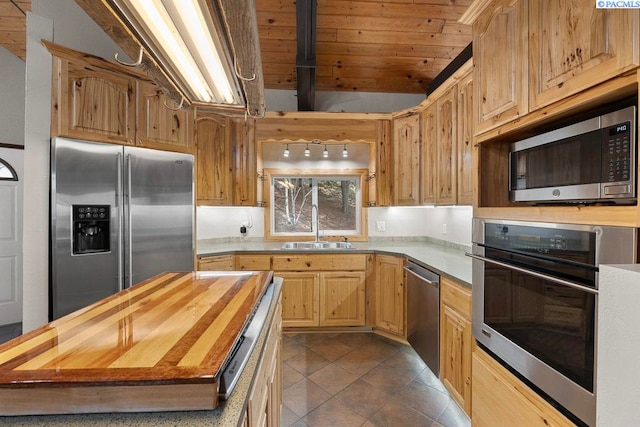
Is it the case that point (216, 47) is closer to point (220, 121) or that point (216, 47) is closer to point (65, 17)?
point (65, 17)

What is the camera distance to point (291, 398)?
6.66 feet

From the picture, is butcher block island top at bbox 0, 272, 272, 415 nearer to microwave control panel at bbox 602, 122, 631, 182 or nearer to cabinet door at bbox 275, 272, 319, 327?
microwave control panel at bbox 602, 122, 631, 182

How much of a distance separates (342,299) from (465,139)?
1.90 m

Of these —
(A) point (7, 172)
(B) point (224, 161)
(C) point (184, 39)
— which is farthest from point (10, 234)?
(C) point (184, 39)

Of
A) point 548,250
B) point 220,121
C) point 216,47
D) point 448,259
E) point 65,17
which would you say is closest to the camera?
point 216,47

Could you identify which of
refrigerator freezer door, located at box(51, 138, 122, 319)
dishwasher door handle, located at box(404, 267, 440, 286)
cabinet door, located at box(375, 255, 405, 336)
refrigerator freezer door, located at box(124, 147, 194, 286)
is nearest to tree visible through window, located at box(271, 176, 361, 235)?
cabinet door, located at box(375, 255, 405, 336)

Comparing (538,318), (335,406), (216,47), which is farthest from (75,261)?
(538,318)

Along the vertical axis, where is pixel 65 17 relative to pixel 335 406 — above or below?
above

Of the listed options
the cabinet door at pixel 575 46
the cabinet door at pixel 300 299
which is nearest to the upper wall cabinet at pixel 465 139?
the cabinet door at pixel 575 46

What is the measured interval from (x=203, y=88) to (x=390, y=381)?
2.34 metres

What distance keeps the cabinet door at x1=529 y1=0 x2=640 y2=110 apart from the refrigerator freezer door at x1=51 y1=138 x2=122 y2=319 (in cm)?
261

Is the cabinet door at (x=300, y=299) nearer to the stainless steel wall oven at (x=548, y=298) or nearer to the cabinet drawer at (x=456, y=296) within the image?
the cabinet drawer at (x=456, y=296)

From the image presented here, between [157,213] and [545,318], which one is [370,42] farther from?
[545,318]

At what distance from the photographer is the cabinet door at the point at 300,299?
300 cm
